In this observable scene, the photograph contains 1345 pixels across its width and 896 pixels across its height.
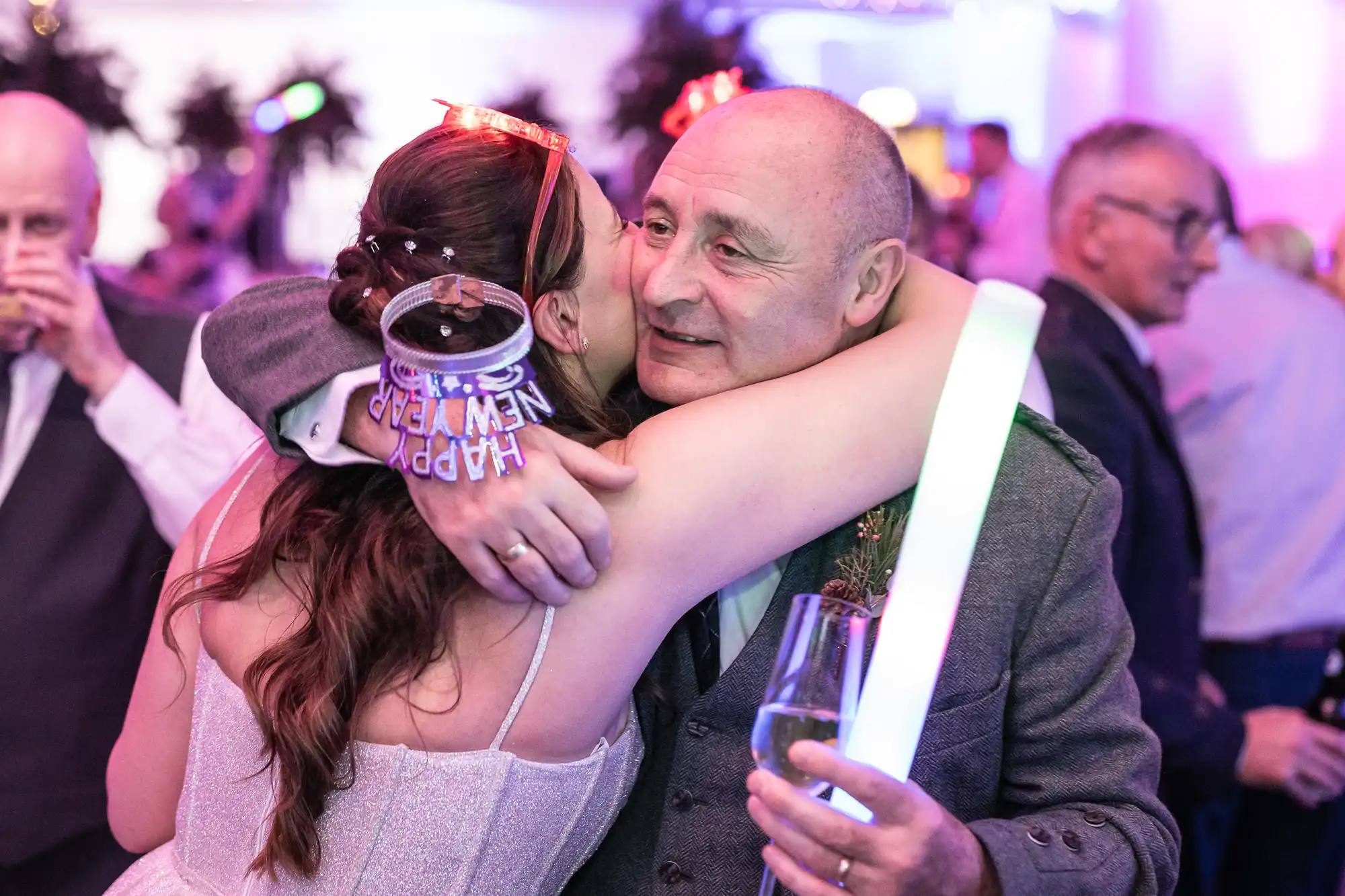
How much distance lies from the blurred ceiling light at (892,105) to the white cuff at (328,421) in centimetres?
772

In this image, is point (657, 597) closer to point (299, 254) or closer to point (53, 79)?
point (53, 79)

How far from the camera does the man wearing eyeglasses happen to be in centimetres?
284

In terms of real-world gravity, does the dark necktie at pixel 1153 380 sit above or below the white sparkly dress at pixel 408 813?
above

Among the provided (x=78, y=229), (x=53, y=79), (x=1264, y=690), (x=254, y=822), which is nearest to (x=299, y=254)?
(x=53, y=79)

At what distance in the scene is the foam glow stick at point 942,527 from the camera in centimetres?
135

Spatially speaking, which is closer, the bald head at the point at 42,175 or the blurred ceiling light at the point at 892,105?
the bald head at the point at 42,175

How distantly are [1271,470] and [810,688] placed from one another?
9.45ft

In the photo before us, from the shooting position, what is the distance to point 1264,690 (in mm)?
3625

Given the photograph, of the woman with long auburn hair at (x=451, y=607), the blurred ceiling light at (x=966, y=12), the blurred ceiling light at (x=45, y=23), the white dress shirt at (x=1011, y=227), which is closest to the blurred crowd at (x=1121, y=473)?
the woman with long auburn hair at (x=451, y=607)

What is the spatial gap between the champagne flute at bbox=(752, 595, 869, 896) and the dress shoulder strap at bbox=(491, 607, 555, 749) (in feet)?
0.98

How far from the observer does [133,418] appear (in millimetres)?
2512

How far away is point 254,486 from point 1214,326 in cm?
312

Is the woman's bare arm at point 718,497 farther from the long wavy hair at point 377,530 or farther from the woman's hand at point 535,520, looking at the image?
the long wavy hair at point 377,530

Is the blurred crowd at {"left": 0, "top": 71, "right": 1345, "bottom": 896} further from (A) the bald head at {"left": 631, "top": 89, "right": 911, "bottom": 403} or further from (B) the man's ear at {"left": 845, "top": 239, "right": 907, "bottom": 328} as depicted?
(A) the bald head at {"left": 631, "top": 89, "right": 911, "bottom": 403}
